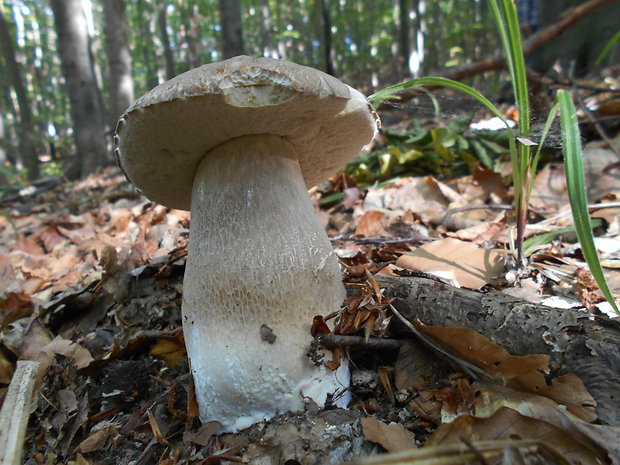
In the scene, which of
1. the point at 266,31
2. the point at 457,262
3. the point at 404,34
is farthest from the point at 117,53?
the point at 266,31

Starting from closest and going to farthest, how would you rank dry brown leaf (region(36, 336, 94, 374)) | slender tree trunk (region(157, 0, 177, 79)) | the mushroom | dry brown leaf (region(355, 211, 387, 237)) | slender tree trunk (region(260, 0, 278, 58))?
the mushroom < dry brown leaf (region(36, 336, 94, 374)) < dry brown leaf (region(355, 211, 387, 237)) < slender tree trunk (region(157, 0, 177, 79)) < slender tree trunk (region(260, 0, 278, 58))

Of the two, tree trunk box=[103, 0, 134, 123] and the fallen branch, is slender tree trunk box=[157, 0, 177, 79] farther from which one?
the fallen branch

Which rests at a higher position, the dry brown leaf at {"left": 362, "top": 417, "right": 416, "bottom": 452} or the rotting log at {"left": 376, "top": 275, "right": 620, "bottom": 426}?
the rotting log at {"left": 376, "top": 275, "right": 620, "bottom": 426}

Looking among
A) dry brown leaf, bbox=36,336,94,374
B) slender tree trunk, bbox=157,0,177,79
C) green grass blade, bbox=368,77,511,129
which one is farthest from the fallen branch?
slender tree trunk, bbox=157,0,177,79

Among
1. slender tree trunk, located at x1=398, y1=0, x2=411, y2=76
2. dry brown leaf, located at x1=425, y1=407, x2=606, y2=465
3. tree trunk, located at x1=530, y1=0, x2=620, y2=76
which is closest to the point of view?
dry brown leaf, located at x1=425, y1=407, x2=606, y2=465

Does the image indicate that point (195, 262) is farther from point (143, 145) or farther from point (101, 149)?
point (101, 149)

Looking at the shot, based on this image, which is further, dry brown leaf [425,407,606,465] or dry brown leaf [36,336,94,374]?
dry brown leaf [36,336,94,374]

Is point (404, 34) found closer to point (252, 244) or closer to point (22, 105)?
point (252, 244)

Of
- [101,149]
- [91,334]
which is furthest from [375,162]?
[101,149]
